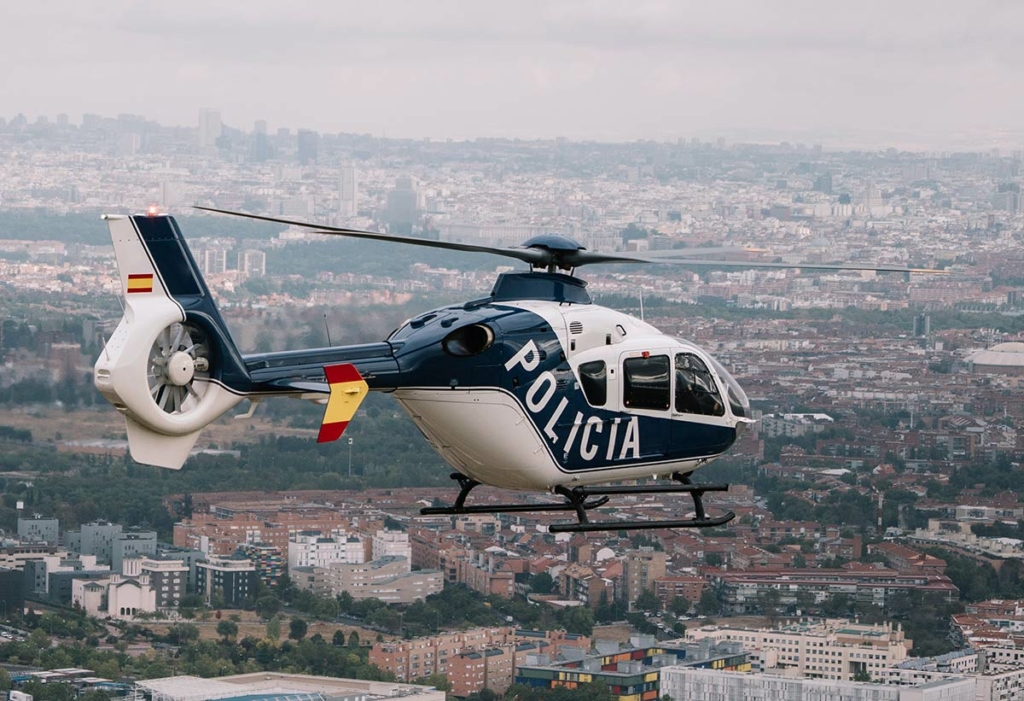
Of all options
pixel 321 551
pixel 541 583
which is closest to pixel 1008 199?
pixel 541 583

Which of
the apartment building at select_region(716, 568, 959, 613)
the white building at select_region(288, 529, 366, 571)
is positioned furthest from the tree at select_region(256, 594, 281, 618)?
the apartment building at select_region(716, 568, 959, 613)

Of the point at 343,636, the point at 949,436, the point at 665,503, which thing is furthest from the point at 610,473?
the point at 949,436

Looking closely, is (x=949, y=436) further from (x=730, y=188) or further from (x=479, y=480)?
(x=479, y=480)

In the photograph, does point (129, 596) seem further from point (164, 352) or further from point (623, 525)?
point (164, 352)

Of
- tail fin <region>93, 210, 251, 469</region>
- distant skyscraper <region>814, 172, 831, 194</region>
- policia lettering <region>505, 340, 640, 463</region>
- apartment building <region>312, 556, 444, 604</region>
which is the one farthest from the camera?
distant skyscraper <region>814, 172, 831, 194</region>

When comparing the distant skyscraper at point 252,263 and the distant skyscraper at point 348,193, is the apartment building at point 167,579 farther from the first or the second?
the distant skyscraper at point 348,193

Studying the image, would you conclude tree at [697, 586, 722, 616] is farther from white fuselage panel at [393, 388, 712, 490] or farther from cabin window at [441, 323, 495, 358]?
cabin window at [441, 323, 495, 358]

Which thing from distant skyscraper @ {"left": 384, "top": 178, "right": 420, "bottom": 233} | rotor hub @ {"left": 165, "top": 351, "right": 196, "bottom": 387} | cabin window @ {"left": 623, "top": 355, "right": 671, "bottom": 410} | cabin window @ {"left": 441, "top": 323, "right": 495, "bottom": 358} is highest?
cabin window @ {"left": 441, "top": 323, "right": 495, "bottom": 358}
